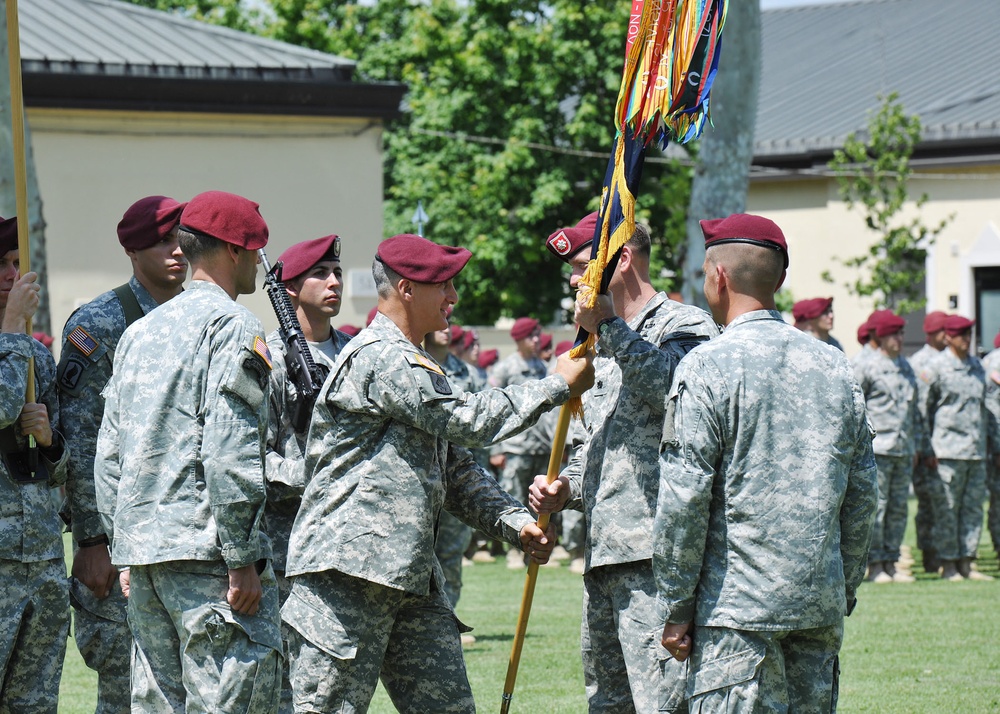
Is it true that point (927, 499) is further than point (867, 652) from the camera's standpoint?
Yes

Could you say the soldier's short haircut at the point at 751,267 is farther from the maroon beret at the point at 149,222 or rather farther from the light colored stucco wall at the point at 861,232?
the light colored stucco wall at the point at 861,232

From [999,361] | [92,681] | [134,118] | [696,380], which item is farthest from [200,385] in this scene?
[134,118]

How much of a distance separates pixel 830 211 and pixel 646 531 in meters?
22.9

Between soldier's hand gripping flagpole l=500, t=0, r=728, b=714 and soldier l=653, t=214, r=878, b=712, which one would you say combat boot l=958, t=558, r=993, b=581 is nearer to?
soldier's hand gripping flagpole l=500, t=0, r=728, b=714

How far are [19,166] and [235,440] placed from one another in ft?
6.06

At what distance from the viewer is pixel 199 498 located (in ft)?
15.5

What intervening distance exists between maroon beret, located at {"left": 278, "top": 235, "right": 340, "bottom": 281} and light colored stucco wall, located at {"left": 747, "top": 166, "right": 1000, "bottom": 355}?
19.2m

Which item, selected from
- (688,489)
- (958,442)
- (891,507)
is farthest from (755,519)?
(958,442)

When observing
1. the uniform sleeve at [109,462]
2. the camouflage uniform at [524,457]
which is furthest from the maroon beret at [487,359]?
the uniform sleeve at [109,462]

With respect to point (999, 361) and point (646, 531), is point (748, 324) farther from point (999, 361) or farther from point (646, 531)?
point (999, 361)

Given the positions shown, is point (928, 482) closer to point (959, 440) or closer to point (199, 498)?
Answer: point (959, 440)

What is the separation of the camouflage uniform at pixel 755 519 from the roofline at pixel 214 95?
1656 cm

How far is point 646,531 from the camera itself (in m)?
5.34

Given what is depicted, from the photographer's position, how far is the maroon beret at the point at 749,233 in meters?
4.72
